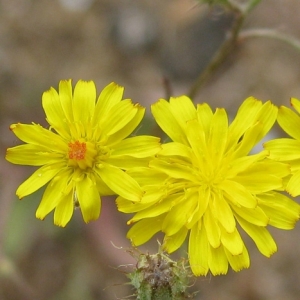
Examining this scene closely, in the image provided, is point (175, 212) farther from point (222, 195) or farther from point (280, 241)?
point (280, 241)

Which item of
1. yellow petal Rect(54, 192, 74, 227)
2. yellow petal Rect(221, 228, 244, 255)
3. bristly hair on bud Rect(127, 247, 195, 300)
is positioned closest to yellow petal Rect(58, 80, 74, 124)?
yellow petal Rect(54, 192, 74, 227)

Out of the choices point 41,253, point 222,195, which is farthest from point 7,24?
point 222,195

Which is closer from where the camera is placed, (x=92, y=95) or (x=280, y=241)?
(x=92, y=95)

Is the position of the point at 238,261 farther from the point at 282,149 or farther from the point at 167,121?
the point at 167,121

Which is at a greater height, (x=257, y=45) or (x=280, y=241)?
(x=257, y=45)

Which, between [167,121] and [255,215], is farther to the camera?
[167,121]

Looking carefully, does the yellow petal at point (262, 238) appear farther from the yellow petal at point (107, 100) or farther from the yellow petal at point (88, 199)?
the yellow petal at point (107, 100)

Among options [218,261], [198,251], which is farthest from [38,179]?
[218,261]
